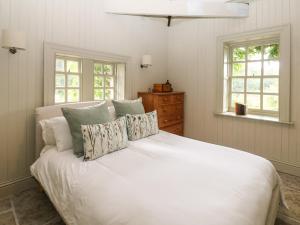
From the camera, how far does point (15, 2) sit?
2.20 meters

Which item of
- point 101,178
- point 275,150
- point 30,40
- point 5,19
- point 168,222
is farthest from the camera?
point 275,150

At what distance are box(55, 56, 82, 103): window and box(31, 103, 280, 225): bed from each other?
0.87m

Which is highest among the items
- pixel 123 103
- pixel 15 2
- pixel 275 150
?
pixel 15 2

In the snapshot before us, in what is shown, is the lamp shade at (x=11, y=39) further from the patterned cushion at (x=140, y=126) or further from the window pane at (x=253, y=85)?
the window pane at (x=253, y=85)

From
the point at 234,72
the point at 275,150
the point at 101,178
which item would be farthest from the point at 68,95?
the point at 275,150

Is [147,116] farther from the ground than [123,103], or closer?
closer

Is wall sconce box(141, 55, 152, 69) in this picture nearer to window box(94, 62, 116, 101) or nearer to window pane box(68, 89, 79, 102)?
window box(94, 62, 116, 101)

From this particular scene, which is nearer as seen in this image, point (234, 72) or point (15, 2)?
point (15, 2)

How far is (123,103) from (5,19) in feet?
5.04

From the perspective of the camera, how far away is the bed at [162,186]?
1.10 metres

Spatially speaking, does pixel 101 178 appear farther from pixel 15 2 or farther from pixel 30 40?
pixel 15 2

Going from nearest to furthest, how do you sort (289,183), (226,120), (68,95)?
(289,183), (68,95), (226,120)

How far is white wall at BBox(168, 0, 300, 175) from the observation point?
2.79 m

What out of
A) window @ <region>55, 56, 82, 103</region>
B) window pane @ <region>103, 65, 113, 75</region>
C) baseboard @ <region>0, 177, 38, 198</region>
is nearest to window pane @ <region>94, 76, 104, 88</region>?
window pane @ <region>103, 65, 113, 75</region>
